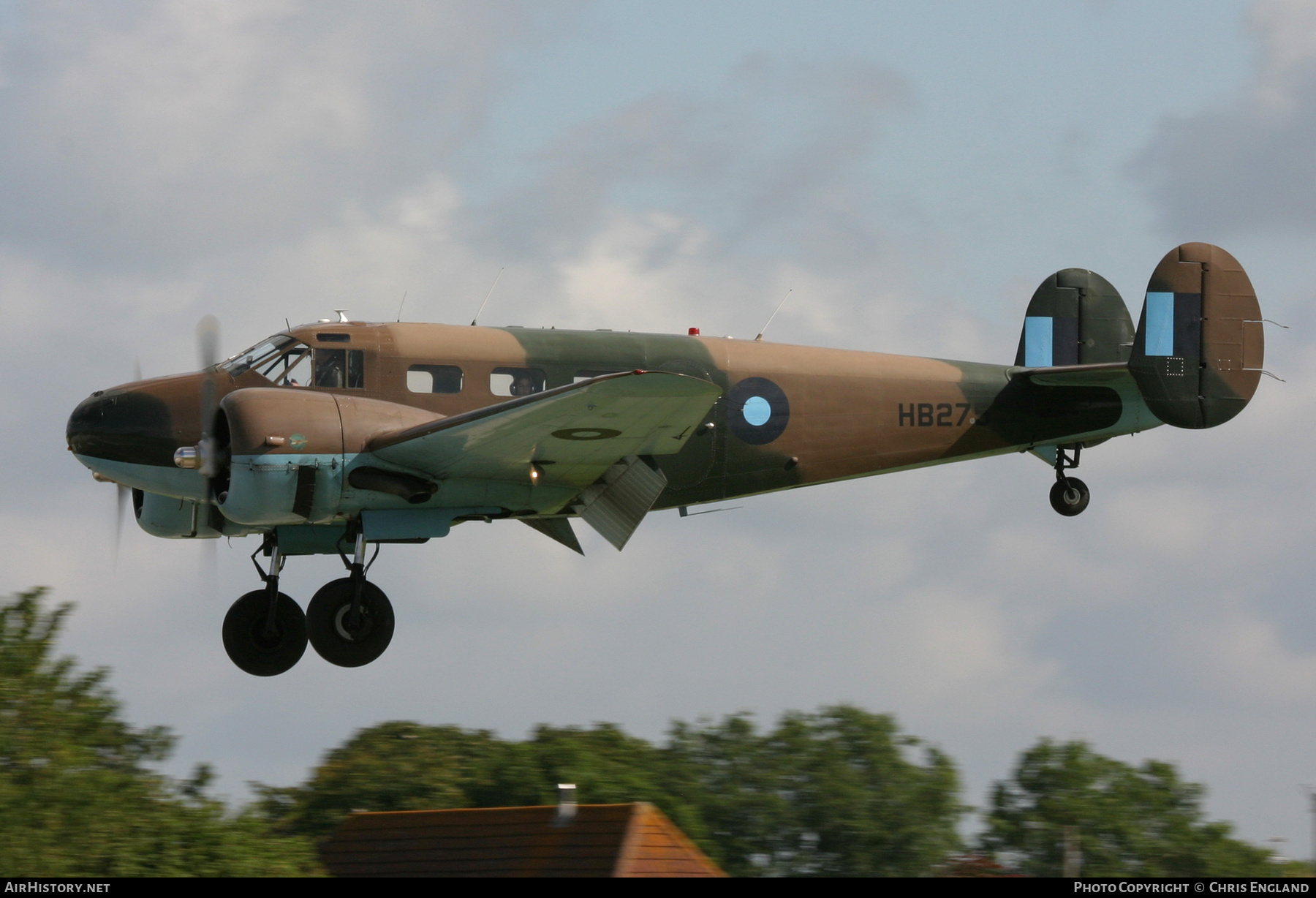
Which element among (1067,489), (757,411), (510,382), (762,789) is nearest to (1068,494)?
(1067,489)

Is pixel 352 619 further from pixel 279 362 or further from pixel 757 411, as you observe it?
pixel 757 411

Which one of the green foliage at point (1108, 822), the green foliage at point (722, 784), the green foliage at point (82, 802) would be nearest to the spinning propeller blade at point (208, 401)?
the green foliage at point (82, 802)

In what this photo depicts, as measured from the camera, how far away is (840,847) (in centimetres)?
4353

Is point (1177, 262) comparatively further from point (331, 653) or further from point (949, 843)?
point (949, 843)

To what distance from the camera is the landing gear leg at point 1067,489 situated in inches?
766

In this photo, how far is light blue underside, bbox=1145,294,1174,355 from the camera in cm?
1823

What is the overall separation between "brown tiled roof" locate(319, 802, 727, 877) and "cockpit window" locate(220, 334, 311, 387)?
7.52 meters

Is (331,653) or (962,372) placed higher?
(962,372)

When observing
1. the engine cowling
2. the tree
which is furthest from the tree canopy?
the engine cowling

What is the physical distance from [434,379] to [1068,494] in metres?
7.63

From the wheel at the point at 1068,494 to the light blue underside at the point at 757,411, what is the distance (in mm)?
3887

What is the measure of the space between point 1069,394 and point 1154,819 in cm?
2816

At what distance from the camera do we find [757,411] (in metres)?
17.8

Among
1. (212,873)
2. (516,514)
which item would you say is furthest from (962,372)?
(212,873)
